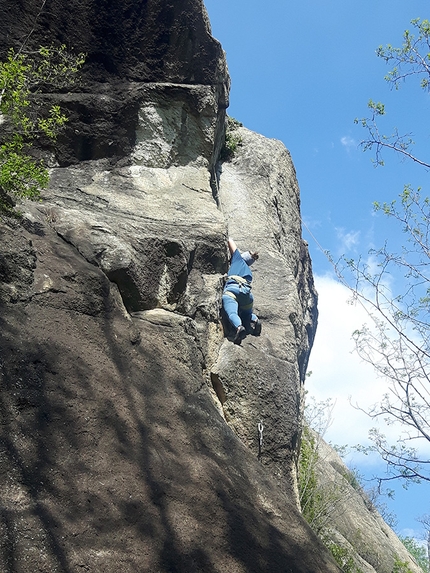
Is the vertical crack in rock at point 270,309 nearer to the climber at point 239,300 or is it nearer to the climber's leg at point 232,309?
the climber at point 239,300

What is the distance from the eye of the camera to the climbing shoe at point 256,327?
8.74 m

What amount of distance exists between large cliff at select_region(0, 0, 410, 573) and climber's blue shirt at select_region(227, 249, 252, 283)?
1.29ft

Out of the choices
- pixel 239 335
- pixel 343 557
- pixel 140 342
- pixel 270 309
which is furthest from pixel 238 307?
pixel 343 557

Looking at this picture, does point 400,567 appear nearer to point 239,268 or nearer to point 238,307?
point 238,307

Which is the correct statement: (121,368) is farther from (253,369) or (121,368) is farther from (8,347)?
(253,369)

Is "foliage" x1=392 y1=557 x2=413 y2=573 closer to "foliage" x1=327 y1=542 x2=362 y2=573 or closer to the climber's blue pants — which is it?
"foliage" x1=327 y1=542 x2=362 y2=573

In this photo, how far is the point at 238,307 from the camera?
28.7ft

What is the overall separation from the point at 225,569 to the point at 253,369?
3934 millimetres

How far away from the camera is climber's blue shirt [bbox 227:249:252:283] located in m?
9.07

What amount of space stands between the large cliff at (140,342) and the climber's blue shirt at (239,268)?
394 mm

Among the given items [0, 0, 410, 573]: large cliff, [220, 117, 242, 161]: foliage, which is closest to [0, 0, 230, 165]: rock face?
[0, 0, 410, 573]: large cliff

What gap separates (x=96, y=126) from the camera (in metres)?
9.90

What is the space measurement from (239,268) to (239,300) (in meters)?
0.65

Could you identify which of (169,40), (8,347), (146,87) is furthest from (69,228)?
(169,40)
